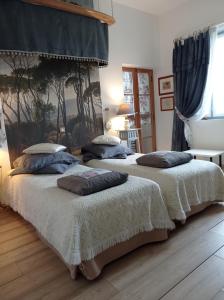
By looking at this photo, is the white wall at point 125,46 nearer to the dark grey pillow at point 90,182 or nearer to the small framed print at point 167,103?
the small framed print at point 167,103

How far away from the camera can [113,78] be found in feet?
14.1

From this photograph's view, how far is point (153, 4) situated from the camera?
14.2ft

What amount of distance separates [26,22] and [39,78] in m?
0.71

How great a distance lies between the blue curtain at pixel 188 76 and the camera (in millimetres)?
4090

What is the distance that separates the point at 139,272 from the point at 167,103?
3837 mm

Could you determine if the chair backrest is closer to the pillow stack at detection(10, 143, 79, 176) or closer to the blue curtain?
the blue curtain

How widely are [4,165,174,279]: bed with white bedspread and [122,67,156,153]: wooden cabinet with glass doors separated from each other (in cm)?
280

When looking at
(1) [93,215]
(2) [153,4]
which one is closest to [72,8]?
(2) [153,4]

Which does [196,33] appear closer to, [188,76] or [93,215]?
[188,76]

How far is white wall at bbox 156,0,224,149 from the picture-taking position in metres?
3.97

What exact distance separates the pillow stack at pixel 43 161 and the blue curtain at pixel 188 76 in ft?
7.86

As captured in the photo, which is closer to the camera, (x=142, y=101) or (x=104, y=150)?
(x=104, y=150)

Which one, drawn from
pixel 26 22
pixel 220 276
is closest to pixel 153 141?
pixel 26 22

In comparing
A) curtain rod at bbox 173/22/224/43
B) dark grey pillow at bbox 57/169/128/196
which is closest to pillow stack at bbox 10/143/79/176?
dark grey pillow at bbox 57/169/128/196
